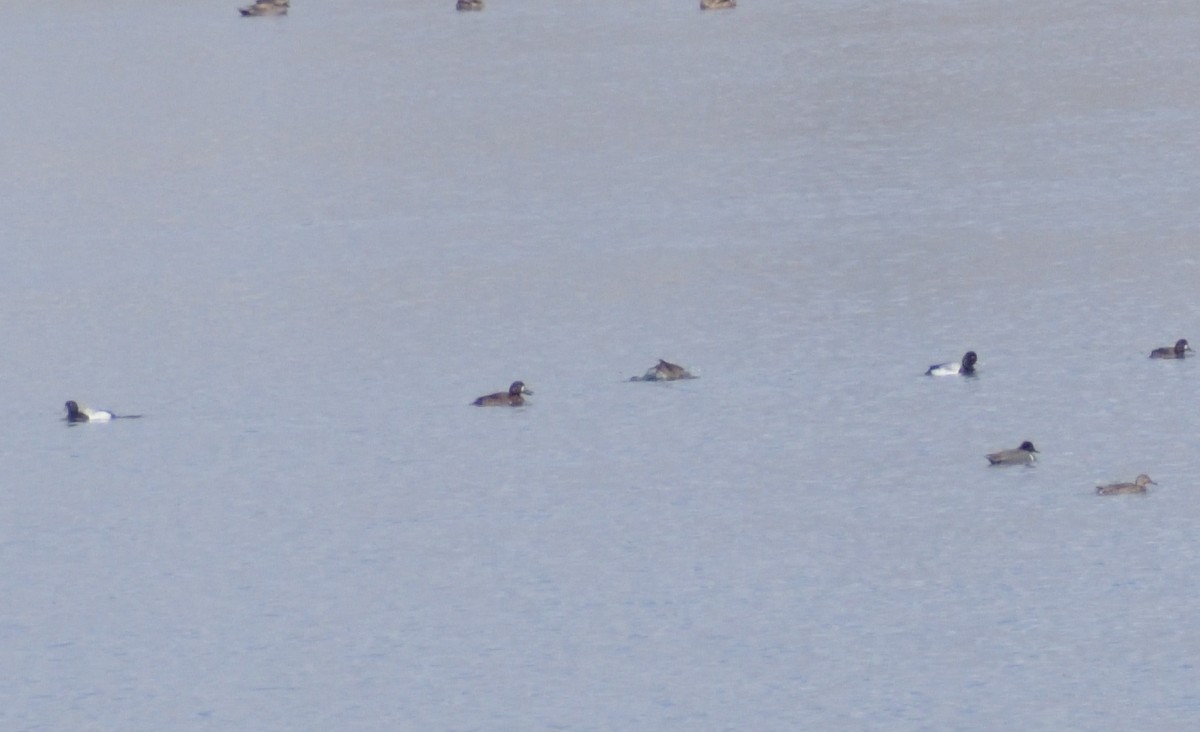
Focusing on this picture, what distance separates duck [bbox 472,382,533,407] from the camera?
17266mm

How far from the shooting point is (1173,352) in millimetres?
17453

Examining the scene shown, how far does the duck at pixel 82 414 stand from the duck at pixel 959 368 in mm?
5992

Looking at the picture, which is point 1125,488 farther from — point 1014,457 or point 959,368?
point 959,368

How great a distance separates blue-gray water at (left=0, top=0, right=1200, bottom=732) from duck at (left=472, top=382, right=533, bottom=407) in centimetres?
17

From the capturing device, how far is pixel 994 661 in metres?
12.0

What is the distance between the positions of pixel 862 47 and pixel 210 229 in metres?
13.9

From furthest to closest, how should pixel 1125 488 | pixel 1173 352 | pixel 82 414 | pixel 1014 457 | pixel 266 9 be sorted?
pixel 266 9 < pixel 82 414 < pixel 1173 352 < pixel 1014 457 < pixel 1125 488

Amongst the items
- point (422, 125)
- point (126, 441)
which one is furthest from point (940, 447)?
point (422, 125)

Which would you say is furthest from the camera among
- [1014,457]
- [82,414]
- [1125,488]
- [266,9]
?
[266,9]

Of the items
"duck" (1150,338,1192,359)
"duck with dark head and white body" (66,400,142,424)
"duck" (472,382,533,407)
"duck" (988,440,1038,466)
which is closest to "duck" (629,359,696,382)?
"duck" (472,382,533,407)

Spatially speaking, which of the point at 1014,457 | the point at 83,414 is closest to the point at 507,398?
the point at 83,414

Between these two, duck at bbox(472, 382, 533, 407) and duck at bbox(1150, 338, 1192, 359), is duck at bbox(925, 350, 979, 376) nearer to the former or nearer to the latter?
duck at bbox(1150, 338, 1192, 359)

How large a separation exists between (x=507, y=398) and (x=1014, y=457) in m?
3.88

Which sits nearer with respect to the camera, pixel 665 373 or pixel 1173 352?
pixel 1173 352
